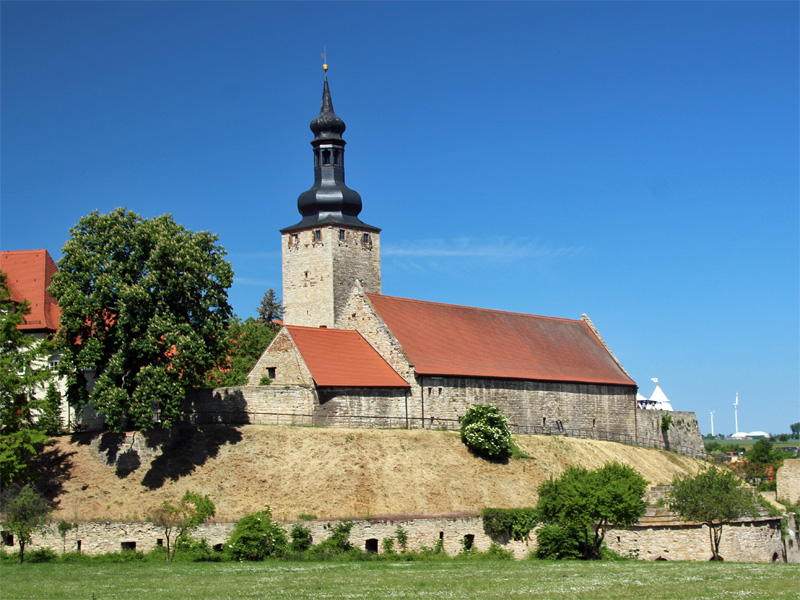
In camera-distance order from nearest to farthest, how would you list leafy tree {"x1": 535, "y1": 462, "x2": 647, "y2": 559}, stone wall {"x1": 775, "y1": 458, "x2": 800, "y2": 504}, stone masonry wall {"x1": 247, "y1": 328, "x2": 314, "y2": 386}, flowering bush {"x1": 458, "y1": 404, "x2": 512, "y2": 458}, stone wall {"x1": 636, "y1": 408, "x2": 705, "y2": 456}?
leafy tree {"x1": 535, "y1": 462, "x2": 647, "y2": 559} → flowering bush {"x1": 458, "y1": 404, "x2": 512, "y2": 458} → stone masonry wall {"x1": 247, "y1": 328, "x2": 314, "y2": 386} → stone wall {"x1": 775, "y1": 458, "x2": 800, "y2": 504} → stone wall {"x1": 636, "y1": 408, "x2": 705, "y2": 456}

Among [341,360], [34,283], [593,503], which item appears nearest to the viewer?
[593,503]

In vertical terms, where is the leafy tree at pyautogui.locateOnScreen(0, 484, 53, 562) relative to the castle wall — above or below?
below

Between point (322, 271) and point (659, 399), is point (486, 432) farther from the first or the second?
point (659, 399)

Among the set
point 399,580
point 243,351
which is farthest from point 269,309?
point 399,580

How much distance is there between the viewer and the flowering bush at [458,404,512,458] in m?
45.8

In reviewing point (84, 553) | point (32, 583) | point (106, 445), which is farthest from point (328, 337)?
point (32, 583)

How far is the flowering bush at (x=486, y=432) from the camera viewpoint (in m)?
45.8

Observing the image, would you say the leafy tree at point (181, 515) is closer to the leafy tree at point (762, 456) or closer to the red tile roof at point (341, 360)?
the red tile roof at point (341, 360)

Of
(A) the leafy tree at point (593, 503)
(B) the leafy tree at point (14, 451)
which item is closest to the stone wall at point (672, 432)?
(A) the leafy tree at point (593, 503)

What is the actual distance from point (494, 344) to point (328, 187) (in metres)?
13.7

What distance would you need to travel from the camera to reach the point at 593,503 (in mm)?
36875

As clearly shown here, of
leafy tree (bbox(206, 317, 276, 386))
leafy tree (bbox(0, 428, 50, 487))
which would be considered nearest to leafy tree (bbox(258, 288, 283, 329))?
leafy tree (bbox(206, 317, 276, 386))

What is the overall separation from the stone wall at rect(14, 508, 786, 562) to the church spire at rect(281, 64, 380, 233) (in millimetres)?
26035

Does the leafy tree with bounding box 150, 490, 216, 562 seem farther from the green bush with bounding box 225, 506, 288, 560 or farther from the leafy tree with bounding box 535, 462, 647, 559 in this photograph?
the leafy tree with bounding box 535, 462, 647, 559
